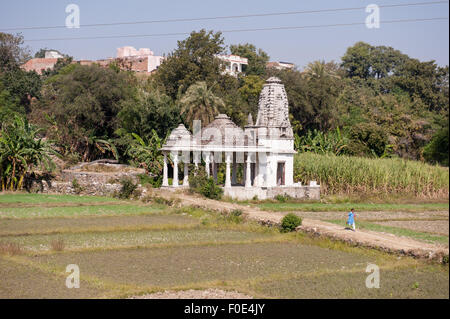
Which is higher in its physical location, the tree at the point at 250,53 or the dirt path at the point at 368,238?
the tree at the point at 250,53

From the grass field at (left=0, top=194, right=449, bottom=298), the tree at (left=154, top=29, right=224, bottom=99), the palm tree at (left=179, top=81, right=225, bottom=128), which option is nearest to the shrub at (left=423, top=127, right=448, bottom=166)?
the grass field at (left=0, top=194, right=449, bottom=298)

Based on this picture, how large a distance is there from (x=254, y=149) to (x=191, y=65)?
1816 centimetres

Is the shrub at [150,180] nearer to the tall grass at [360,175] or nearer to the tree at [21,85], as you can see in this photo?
the tall grass at [360,175]

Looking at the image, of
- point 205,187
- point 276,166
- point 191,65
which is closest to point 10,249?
point 205,187

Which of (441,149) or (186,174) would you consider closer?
(441,149)

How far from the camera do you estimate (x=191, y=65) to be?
51531 millimetres

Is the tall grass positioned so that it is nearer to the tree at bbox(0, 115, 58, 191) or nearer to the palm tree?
the palm tree

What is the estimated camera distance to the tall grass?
33125 mm

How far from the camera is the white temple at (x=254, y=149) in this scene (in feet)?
114

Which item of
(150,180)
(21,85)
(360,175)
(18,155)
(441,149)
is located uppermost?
(21,85)

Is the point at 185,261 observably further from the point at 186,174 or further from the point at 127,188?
the point at 186,174

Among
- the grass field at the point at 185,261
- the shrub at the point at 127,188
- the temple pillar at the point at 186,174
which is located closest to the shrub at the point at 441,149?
the grass field at the point at 185,261

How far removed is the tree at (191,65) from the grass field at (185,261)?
26768 mm
